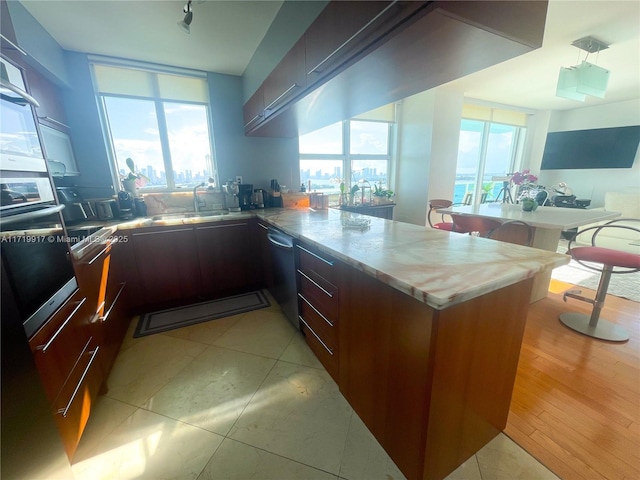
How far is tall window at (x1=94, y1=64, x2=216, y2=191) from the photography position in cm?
262

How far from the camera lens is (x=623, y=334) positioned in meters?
1.95

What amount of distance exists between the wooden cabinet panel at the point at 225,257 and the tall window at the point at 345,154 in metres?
1.60

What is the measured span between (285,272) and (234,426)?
1028 mm

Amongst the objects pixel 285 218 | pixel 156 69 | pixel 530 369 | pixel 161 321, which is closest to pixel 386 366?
pixel 530 369

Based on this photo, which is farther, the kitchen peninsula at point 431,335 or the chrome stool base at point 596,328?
the chrome stool base at point 596,328

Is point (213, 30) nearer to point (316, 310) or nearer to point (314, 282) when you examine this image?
point (314, 282)

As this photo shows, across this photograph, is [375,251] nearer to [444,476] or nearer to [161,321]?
[444,476]

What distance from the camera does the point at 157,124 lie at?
9.15ft

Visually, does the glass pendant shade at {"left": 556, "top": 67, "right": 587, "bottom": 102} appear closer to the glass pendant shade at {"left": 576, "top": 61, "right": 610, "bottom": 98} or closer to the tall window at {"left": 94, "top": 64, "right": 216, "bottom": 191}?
the glass pendant shade at {"left": 576, "top": 61, "right": 610, "bottom": 98}

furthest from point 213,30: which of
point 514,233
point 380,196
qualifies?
point 514,233

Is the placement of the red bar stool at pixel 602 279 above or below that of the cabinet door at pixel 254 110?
below

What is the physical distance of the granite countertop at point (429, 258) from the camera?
0.79 meters

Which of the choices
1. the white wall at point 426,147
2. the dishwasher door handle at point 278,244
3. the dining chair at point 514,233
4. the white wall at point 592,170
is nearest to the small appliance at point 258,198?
the dishwasher door handle at point 278,244

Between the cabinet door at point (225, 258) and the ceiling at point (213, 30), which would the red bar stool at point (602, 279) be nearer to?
the ceiling at point (213, 30)
